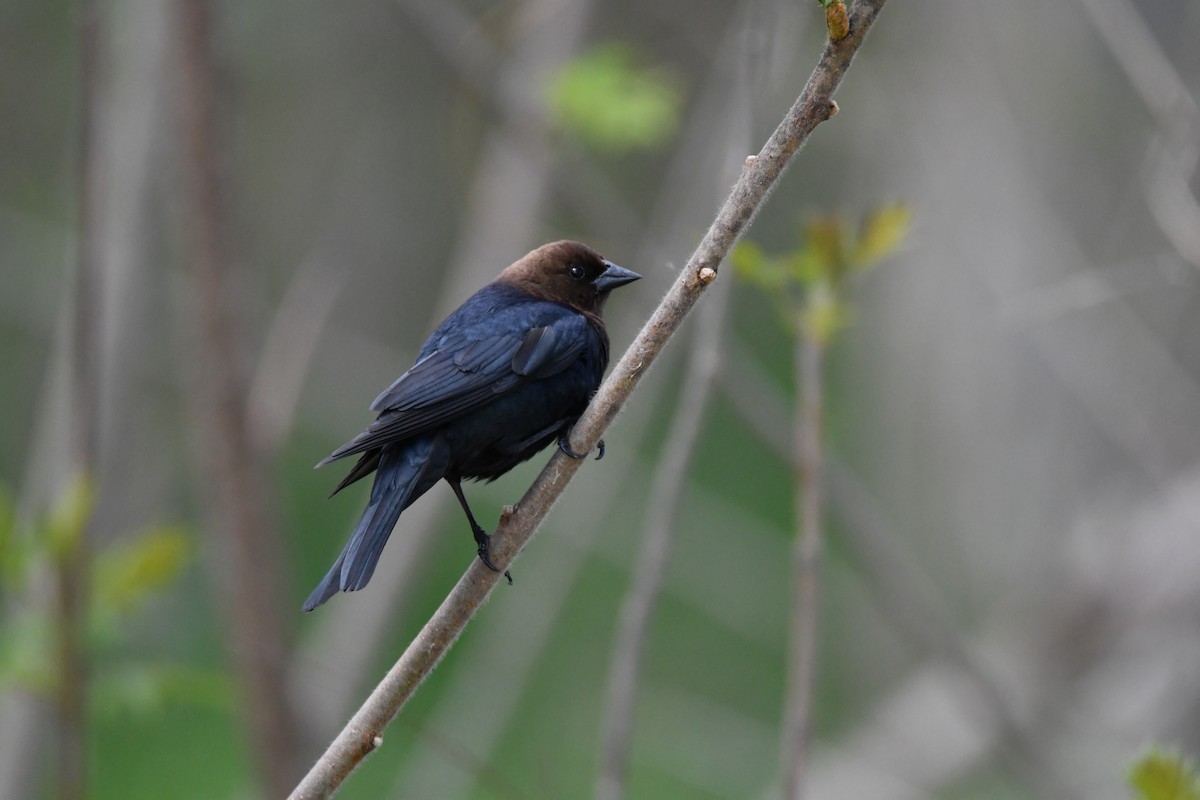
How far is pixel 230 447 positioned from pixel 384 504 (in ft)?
5.69

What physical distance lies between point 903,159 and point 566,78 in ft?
8.57

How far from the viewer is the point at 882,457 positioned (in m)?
8.72

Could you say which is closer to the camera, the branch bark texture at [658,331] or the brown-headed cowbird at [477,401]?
the branch bark texture at [658,331]

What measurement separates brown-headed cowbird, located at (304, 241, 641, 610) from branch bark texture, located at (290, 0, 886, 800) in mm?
617

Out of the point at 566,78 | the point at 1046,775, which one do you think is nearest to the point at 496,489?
the point at 566,78

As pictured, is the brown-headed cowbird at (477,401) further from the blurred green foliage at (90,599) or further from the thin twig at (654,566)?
the blurred green foliage at (90,599)

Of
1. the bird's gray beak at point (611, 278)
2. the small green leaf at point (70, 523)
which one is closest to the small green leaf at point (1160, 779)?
the bird's gray beak at point (611, 278)

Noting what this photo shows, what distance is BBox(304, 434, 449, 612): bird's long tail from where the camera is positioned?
2.78 meters

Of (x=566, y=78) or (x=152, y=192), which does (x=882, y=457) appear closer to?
(x=566, y=78)

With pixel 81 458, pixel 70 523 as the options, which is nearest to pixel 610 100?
pixel 81 458

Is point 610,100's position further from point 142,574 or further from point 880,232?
point 142,574

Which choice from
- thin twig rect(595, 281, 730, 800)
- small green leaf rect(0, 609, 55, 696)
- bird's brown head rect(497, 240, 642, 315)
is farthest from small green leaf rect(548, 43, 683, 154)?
small green leaf rect(0, 609, 55, 696)

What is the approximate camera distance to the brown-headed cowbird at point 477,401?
3.13 metres

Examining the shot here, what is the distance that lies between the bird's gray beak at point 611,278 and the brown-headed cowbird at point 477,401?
11cm
